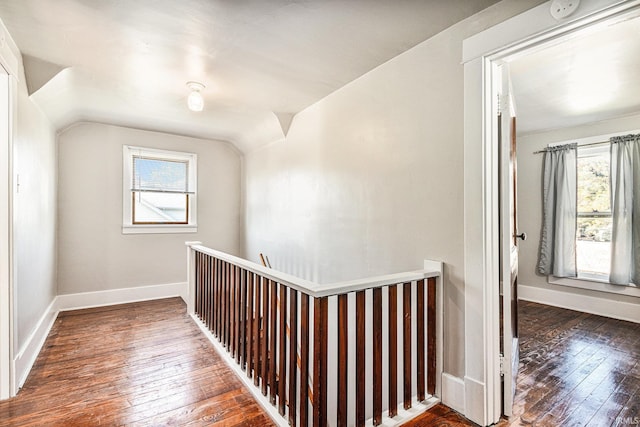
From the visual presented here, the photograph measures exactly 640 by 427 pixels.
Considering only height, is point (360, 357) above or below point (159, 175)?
below

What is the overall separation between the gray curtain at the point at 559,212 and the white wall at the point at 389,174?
3011mm

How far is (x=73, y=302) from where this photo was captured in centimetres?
381

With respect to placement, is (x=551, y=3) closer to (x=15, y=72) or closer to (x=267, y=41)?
(x=267, y=41)

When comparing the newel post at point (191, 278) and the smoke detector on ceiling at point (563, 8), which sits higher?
the smoke detector on ceiling at point (563, 8)

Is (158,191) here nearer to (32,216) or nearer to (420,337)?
(32,216)

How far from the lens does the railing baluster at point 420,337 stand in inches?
72.2

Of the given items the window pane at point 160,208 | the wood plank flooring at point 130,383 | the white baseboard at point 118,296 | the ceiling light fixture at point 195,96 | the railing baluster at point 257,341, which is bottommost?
the wood plank flooring at point 130,383

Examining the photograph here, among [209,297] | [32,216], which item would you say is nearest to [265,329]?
[209,297]

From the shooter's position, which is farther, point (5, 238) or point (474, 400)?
point (5, 238)

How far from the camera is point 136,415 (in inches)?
70.4

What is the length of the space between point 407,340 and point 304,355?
2.13ft

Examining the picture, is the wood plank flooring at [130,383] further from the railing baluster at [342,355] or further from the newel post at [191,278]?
the railing baluster at [342,355]

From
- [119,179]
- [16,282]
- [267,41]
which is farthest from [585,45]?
[119,179]

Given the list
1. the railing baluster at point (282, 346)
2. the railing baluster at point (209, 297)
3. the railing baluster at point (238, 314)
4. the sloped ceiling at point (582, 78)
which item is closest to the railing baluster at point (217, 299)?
the railing baluster at point (209, 297)
